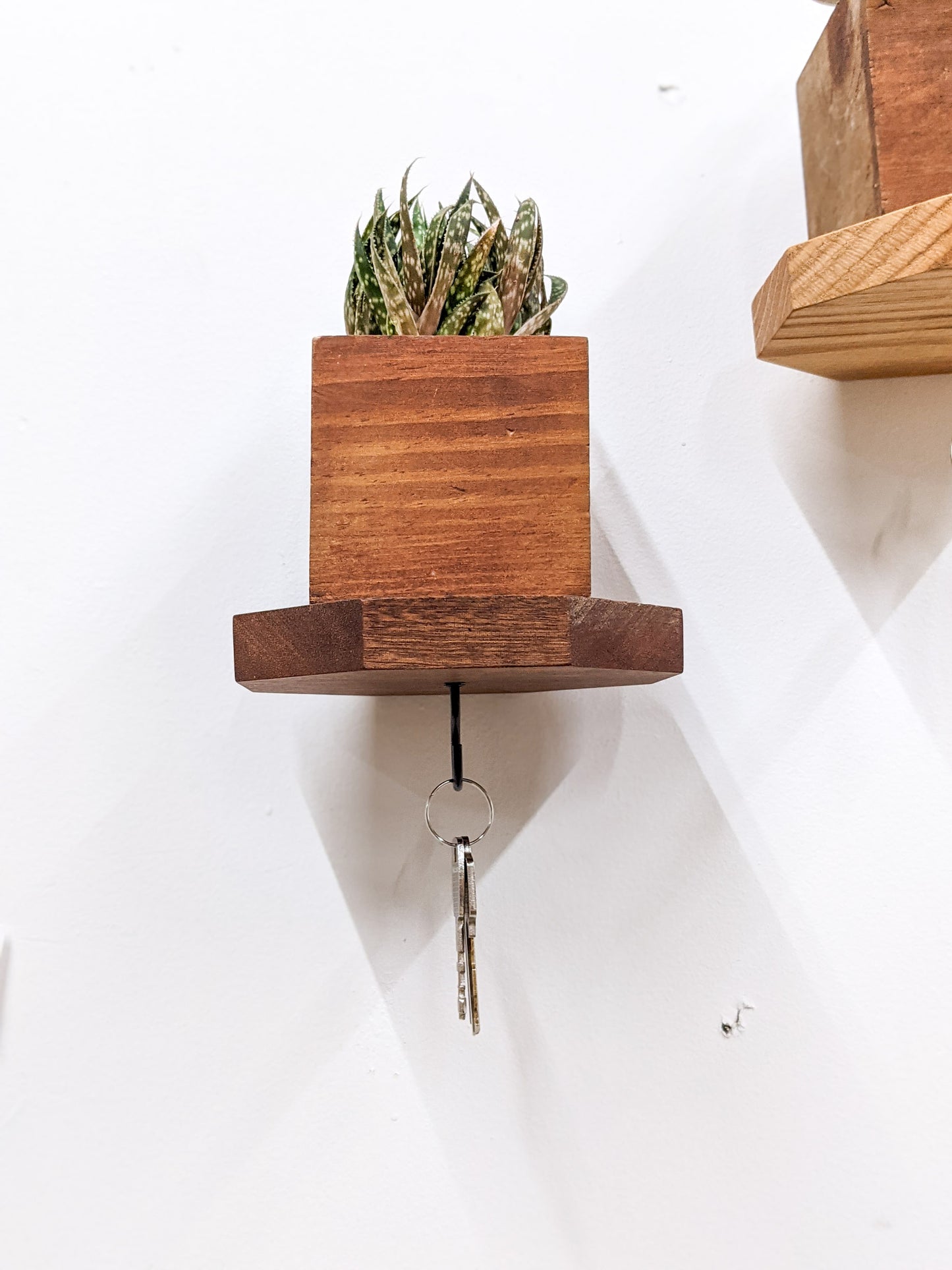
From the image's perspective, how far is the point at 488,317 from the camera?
0.54 metres

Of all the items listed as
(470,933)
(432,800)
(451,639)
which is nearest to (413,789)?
(432,800)

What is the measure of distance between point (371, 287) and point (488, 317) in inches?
2.8

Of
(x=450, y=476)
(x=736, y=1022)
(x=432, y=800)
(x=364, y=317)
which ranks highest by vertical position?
(x=364, y=317)

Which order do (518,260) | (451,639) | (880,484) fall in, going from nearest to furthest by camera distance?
(451,639), (518,260), (880,484)

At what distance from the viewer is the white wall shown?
2.07 ft

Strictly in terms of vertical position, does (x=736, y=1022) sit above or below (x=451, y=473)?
below

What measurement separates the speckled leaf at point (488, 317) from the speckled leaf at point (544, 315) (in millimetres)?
16

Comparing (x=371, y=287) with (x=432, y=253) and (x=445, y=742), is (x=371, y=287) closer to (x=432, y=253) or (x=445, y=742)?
(x=432, y=253)

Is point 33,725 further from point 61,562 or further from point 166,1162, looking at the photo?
point 166,1162

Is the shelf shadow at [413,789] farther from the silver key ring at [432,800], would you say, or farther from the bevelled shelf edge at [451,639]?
the bevelled shelf edge at [451,639]

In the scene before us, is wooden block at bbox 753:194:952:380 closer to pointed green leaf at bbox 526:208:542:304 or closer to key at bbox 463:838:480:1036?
pointed green leaf at bbox 526:208:542:304

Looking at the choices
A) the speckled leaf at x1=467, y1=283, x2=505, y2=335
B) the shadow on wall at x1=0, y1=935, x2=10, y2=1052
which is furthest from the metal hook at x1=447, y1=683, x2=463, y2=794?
the shadow on wall at x1=0, y1=935, x2=10, y2=1052

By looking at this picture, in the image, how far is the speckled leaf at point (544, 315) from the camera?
0.55 meters

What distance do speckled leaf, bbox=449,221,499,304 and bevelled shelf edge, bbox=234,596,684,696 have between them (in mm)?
200
